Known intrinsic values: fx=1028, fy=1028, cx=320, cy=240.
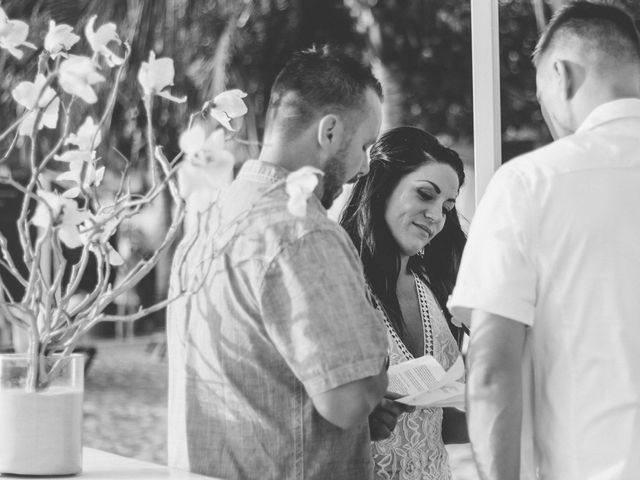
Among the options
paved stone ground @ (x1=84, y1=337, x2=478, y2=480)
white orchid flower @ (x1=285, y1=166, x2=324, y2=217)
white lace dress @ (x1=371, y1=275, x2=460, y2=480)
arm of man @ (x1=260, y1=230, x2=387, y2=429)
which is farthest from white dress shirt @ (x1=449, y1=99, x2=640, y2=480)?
paved stone ground @ (x1=84, y1=337, x2=478, y2=480)

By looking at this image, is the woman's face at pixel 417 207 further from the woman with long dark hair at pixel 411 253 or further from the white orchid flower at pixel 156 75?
the white orchid flower at pixel 156 75

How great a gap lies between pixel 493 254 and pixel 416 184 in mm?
777

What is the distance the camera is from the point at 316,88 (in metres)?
1.63

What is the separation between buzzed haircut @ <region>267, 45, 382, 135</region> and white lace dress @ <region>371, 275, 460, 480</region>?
1.91ft

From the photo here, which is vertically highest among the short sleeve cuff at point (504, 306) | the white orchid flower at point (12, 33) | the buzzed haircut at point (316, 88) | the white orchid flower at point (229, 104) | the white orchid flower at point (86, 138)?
the white orchid flower at point (12, 33)

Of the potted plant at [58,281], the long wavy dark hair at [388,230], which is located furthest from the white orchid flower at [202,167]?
the long wavy dark hair at [388,230]

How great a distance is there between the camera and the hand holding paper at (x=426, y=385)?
69.7 inches

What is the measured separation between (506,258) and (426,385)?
473 millimetres

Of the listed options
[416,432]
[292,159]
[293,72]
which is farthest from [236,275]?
[416,432]

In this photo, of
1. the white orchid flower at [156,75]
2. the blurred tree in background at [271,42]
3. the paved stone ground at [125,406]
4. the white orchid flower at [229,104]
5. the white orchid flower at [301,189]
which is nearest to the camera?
the white orchid flower at [301,189]

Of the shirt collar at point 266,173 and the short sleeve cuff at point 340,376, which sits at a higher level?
the shirt collar at point 266,173

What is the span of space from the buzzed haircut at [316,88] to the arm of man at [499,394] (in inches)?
17.1

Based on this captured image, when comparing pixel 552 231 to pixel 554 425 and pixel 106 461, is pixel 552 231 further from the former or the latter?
pixel 106 461

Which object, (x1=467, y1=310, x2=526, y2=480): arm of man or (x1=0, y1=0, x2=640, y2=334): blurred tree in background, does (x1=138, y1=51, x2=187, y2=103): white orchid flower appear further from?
(x1=0, y1=0, x2=640, y2=334): blurred tree in background
